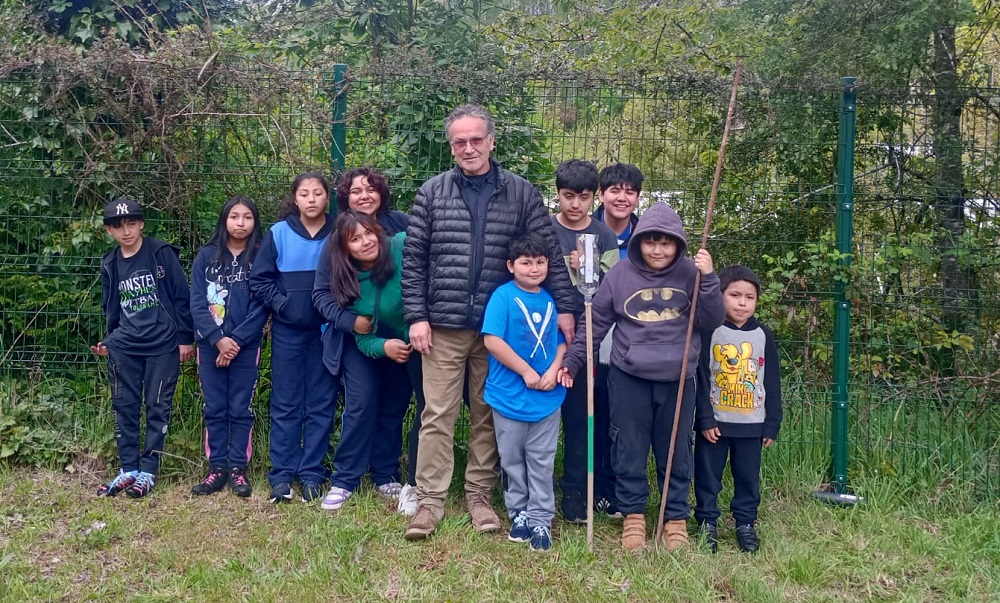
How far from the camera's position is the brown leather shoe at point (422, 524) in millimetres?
4020

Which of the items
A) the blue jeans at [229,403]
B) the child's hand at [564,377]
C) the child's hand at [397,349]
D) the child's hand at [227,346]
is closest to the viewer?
the child's hand at [564,377]

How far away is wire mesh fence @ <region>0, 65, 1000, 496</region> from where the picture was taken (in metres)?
4.78

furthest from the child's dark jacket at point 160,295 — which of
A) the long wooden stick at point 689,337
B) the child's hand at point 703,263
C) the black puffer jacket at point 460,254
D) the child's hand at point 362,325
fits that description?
the child's hand at point 703,263

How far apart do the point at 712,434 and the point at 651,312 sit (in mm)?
692

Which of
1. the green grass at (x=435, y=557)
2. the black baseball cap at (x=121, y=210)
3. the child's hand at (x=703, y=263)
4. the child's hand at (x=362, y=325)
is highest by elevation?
the black baseball cap at (x=121, y=210)

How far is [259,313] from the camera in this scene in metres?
4.52

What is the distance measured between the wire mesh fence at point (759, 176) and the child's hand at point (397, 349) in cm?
119

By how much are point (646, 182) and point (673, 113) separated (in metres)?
0.43

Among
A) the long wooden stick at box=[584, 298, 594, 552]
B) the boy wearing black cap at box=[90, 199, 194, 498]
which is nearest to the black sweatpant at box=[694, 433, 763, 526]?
the long wooden stick at box=[584, 298, 594, 552]

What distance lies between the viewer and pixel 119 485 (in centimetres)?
459

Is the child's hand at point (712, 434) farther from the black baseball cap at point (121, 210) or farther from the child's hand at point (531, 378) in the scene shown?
the black baseball cap at point (121, 210)

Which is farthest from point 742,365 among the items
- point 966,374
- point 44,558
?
point 44,558

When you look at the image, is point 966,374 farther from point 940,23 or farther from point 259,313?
point 259,313

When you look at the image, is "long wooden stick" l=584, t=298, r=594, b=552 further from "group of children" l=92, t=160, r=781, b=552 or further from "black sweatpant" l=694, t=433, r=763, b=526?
"black sweatpant" l=694, t=433, r=763, b=526
